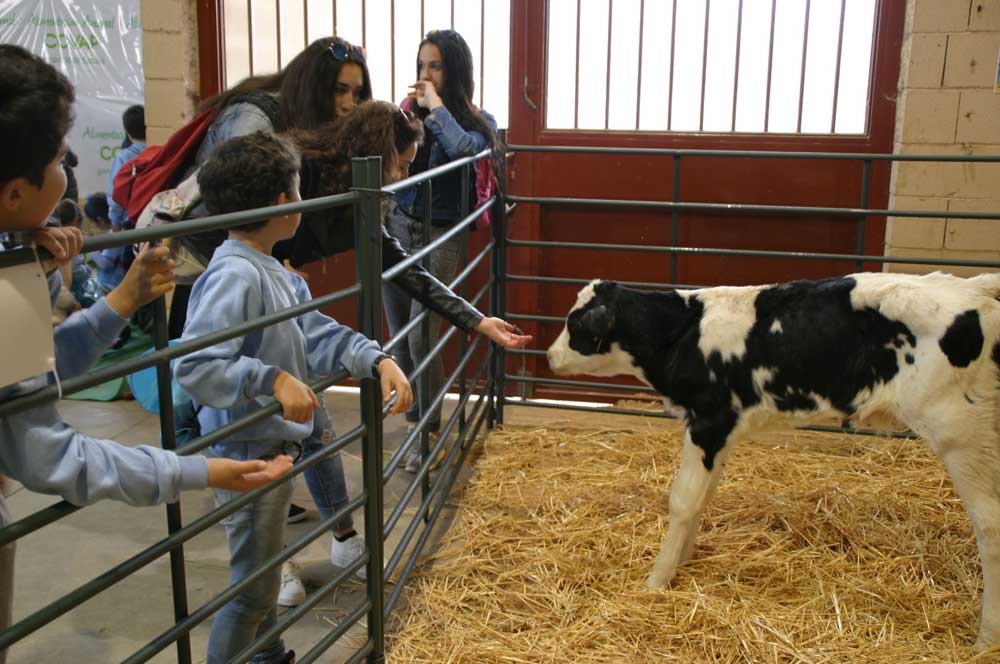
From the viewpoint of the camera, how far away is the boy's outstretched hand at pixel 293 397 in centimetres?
200

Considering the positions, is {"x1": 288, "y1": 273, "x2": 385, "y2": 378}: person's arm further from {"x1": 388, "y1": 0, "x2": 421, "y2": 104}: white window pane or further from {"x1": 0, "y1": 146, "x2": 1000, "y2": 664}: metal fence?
{"x1": 388, "y1": 0, "x2": 421, "y2": 104}: white window pane

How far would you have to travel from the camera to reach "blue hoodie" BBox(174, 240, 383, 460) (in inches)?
79.4

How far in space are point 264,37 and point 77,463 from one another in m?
4.66

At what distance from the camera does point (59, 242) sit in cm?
139

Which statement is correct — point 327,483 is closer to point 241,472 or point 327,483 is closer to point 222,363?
point 222,363

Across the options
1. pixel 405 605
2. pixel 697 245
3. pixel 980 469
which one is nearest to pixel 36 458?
pixel 405 605

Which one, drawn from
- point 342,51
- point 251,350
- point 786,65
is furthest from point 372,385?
point 786,65

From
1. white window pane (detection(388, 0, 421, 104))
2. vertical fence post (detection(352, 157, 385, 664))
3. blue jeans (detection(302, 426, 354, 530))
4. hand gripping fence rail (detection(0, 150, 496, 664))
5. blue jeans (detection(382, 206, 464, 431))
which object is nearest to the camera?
hand gripping fence rail (detection(0, 150, 496, 664))

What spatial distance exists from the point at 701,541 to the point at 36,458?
2.61 m

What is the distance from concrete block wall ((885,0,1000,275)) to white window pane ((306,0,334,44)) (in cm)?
313

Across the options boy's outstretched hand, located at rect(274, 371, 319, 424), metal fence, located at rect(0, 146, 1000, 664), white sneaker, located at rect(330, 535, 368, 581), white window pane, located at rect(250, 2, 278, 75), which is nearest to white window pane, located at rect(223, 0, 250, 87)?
white window pane, located at rect(250, 2, 278, 75)

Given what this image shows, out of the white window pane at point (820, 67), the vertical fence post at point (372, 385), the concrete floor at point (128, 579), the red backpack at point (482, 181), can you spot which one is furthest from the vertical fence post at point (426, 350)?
the white window pane at point (820, 67)

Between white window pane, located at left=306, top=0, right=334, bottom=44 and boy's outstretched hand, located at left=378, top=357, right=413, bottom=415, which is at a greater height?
white window pane, located at left=306, top=0, right=334, bottom=44

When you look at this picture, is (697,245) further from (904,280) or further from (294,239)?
(294,239)
